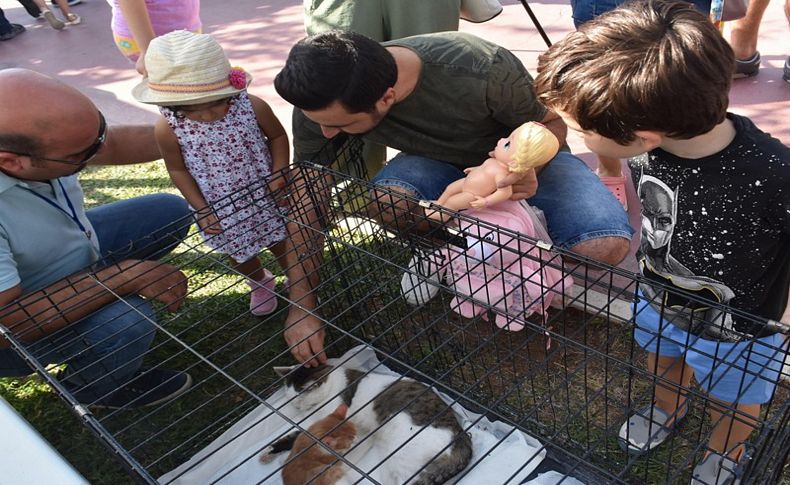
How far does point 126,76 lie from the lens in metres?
5.29

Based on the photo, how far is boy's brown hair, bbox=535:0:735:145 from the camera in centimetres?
115

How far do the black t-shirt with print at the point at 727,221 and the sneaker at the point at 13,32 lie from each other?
7.56 meters

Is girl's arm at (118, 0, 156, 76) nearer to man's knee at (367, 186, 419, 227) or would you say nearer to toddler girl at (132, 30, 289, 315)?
toddler girl at (132, 30, 289, 315)

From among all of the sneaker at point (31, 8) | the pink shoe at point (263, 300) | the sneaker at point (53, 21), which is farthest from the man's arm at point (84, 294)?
the sneaker at point (31, 8)

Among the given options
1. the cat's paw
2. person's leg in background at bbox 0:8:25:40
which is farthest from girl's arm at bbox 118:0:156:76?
person's leg in background at bbox 0:8:25:40

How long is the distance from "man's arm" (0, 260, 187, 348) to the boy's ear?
3.99 feet

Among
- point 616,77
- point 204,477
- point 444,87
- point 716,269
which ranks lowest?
point 204,477

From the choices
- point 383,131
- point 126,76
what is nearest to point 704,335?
point 383,131

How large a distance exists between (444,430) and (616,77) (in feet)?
3.26

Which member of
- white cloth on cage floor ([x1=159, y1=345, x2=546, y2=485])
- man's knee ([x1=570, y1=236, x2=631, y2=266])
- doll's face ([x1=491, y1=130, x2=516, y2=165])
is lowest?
white cloth on cage floor ([x1=159, y1=345, x2=546, y2=485])

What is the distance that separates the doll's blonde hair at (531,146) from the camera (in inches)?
62.6

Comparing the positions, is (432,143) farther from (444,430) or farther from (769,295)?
(769,295)

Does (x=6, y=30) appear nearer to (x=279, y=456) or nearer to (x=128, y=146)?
(x=128, y=146)

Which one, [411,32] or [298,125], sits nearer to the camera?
[298,125]
